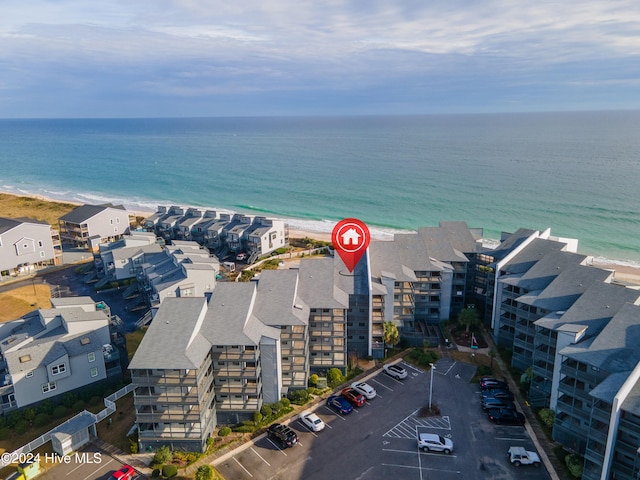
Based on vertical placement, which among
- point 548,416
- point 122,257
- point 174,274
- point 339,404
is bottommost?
point 339,404

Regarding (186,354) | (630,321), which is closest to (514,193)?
(630,321)

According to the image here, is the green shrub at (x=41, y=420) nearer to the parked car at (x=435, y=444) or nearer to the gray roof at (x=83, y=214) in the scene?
the parked car at (x=435, y=444)

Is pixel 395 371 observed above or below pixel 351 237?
Answer: below

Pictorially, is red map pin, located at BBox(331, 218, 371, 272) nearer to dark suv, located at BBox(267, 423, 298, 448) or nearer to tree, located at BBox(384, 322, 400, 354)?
tree, located at BBox(384, 322, 400, 354)

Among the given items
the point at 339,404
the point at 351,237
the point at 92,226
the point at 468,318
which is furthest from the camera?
the point at 92,226

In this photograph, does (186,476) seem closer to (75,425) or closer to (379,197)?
(75,425)

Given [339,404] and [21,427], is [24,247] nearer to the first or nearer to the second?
[21,427]

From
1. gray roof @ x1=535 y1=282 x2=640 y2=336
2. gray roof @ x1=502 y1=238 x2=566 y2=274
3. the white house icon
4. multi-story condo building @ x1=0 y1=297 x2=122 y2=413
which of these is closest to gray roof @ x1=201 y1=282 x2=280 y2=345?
multi-story condo building @ x1=0 y1=297 x2=122 y2=413

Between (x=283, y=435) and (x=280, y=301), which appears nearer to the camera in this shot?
(x=283, y=435)

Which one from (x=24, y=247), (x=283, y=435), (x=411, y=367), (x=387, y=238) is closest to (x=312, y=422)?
(x=283, y=435)
